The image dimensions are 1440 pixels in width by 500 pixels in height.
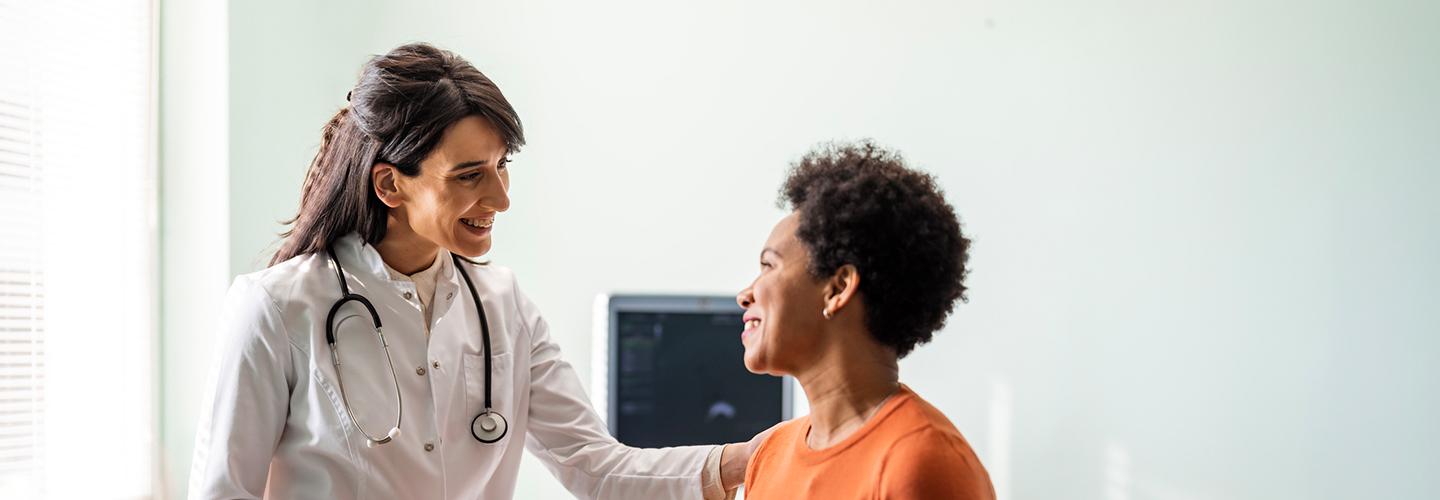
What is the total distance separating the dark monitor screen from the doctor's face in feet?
2.62

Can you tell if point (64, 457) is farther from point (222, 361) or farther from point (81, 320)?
point (222, 361)

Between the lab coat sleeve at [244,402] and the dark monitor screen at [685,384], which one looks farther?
the dark monitor screen at [685,384]

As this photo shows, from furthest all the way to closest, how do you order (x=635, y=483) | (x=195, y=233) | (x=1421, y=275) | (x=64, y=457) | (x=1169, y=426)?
(x=195, y=233) → (x=64, y=457) → (x=1169, y=426) → (x=1421, y=275) → (x=635, y=483)

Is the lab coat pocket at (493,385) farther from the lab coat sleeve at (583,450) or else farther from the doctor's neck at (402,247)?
the doctor's neck at (402,247)

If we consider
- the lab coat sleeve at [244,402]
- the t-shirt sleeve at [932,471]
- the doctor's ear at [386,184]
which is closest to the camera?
the t-shirt sleeve at [932,471]

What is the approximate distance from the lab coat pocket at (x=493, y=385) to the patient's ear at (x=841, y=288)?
74cm

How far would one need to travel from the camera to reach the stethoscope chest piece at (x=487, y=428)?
1.70m

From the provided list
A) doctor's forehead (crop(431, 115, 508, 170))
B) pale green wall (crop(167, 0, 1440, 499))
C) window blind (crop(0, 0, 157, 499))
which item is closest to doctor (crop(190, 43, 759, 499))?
doctor's forehead (crop(431, 115, 508, 170))

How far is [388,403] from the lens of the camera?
1.63 m

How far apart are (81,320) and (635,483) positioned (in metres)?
1.60

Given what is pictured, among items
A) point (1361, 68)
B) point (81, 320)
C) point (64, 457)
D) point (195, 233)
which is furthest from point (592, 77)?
point (1361, 68)

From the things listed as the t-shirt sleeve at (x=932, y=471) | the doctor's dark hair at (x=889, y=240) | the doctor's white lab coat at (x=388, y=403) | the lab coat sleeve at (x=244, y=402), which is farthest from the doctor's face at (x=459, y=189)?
the t-shirt sleeve at (x=932, y=471)

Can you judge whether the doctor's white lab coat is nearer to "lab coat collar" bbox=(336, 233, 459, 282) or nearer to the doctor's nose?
"lab coat collar" bbox=(336, 233, 459, 282)

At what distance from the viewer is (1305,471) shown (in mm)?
2186
